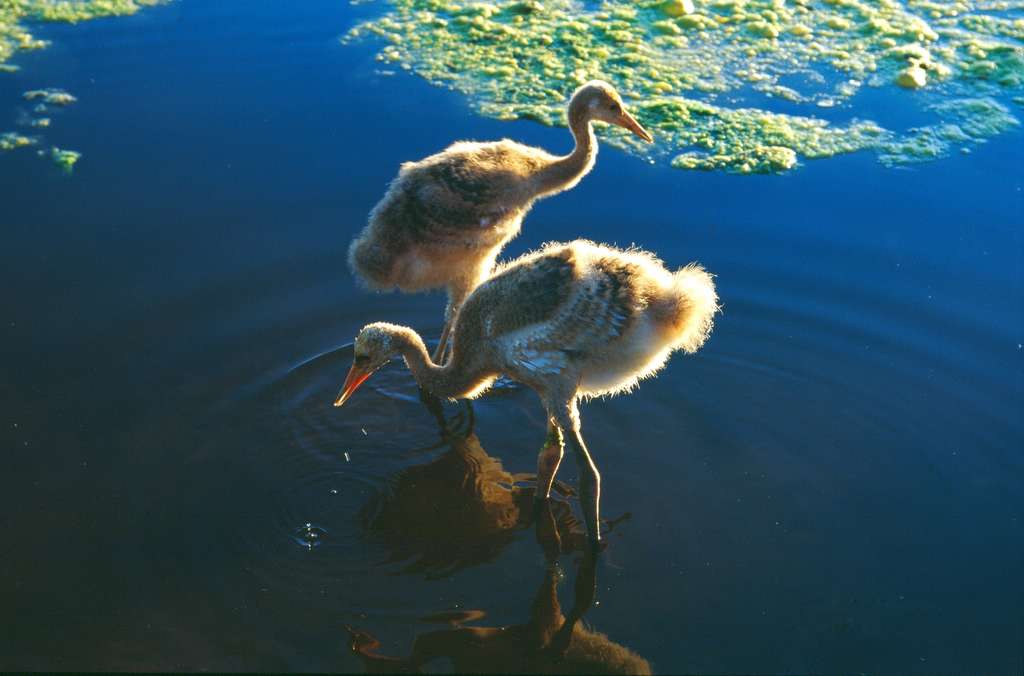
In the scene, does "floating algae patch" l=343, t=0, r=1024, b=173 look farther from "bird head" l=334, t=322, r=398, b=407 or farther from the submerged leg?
the submerged leg

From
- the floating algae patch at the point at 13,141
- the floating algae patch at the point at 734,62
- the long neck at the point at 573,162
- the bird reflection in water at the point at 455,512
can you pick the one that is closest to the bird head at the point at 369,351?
the bird reflection in water at the point at 455,512

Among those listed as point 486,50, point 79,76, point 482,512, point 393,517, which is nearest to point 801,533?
point 482,512

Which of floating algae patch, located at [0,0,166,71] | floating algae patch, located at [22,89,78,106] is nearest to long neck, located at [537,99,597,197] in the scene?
floating algae patch, located at [22,89,78,106]

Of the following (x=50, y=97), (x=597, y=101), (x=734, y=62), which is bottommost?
(x=50, y=97)

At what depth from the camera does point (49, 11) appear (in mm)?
9609

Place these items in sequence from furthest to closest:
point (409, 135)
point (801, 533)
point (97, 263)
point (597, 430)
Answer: point (409, 135) → point (97, 263) → point (597, 430) → point (801, 533)

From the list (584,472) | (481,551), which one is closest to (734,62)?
(584,472)

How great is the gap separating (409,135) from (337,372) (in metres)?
2.52

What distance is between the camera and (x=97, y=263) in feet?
22.1

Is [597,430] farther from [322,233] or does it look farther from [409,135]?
[409,135]

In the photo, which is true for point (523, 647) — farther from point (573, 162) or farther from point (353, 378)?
point (573, 162)

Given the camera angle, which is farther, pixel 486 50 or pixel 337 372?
pixel 486 50

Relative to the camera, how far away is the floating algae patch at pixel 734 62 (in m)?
7.93

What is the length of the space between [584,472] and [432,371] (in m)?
0.95
